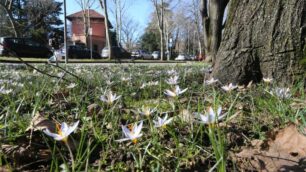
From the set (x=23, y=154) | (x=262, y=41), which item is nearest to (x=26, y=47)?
(x=262, y=41)

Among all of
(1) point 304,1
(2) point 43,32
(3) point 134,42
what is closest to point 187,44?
(3) point 134,42

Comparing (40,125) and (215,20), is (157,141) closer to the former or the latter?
(40,125)

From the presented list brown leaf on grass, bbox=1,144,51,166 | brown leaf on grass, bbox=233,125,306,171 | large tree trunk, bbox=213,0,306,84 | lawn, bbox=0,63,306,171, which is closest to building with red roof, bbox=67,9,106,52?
large tree trunk, bbox=213,0,306,84

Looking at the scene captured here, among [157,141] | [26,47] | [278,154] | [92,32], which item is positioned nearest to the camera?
[278,154]

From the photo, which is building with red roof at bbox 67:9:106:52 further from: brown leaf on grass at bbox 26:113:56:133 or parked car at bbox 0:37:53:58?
brown leaf on grass at bbox 26:113:56:133

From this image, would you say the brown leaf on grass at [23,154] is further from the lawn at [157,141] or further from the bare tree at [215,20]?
the bare tree at [215,20]

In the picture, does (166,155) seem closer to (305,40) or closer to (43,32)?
(305,40)

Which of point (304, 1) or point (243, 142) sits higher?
point (304, 1)
